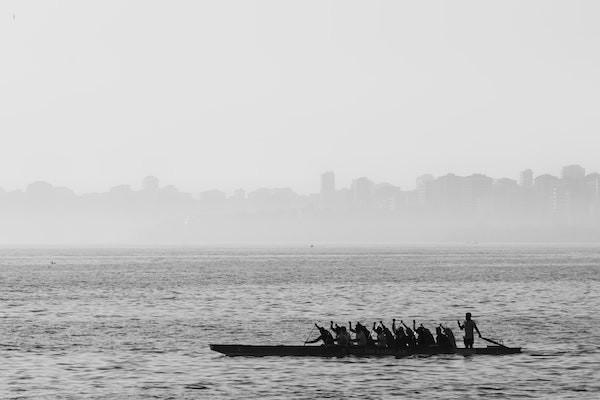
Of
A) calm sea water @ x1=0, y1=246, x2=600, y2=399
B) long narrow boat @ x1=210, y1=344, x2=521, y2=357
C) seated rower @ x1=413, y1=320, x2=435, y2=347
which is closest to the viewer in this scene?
calm sea water @ x1=0, y1=246, x2=600, y2=399

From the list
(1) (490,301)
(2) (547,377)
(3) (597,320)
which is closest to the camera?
(2) (547,377)

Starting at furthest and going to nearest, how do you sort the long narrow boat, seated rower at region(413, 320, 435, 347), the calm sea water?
1. seated rower at region(413, 320, 435, 347)
2. the long narrow boat
3. the calm sea water

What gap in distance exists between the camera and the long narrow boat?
60750 mm

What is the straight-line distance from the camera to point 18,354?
64.3 meters

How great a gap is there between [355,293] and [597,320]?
47.5m

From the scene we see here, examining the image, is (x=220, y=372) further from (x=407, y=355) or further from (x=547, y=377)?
(x=547, y=377)

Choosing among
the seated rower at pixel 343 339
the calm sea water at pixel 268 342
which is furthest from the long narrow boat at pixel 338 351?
the calm sea water at pixel 268 342

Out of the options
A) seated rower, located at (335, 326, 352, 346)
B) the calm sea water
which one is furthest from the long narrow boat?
the calm sea water

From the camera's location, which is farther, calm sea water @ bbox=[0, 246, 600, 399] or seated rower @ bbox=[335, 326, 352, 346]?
seated rower @ bbox=[335, 326, 352, 346]

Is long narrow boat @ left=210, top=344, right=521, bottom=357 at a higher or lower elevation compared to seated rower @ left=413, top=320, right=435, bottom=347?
lower

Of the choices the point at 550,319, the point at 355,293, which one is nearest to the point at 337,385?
the point at 550,319

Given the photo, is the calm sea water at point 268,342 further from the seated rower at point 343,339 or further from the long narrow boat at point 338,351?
the seated rower at point 343,339

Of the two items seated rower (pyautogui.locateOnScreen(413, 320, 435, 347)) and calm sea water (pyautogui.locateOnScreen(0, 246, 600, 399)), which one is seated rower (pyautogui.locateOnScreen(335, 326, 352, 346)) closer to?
calm sea water (pyautogui.locateOnScreen(0, 246, 600, 399))

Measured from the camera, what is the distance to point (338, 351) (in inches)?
2392
